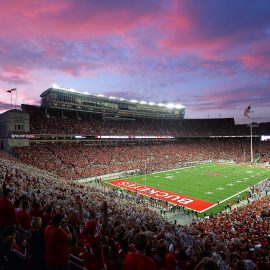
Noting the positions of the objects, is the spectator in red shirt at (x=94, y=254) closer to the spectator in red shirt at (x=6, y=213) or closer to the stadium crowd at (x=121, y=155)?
the spectator in red shirt at (x=6, y=213)

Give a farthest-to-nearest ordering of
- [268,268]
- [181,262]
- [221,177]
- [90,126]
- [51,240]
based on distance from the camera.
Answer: [90,126] → [221,177] → [268,268] → [181,262] → [51,240]

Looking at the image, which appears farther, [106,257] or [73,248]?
[73,248]

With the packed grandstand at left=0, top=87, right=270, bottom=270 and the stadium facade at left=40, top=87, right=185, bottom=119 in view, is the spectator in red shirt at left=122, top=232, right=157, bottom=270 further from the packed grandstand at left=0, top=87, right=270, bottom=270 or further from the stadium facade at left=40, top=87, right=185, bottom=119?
the stadium facade at left=40, top=87, right=185, bottom=119

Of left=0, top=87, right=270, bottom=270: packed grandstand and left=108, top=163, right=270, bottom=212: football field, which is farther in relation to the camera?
left=108, top=163, right=270, bottom=212: football field

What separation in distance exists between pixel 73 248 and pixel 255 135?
88.1 metres

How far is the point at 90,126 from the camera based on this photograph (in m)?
66.0

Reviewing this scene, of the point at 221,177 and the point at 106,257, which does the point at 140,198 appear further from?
the point at 106,257

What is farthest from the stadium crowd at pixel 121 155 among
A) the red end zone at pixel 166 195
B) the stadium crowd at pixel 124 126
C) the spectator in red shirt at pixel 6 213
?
the spectator in red shirt at pixel 6 213

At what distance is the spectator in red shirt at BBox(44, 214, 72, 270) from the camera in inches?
175

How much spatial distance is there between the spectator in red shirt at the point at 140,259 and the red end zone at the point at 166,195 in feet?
85.8

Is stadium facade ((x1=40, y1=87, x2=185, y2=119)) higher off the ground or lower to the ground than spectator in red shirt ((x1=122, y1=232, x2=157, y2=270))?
higher

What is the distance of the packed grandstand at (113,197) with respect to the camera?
463 cm

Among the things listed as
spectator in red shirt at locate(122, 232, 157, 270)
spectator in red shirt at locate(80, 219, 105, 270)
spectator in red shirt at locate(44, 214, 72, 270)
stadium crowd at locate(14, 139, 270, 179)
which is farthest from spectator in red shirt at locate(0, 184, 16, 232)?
stadium crowd at locate(14, 139, 270, 179)

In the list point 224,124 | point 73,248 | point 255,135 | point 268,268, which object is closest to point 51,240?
point 73,248
